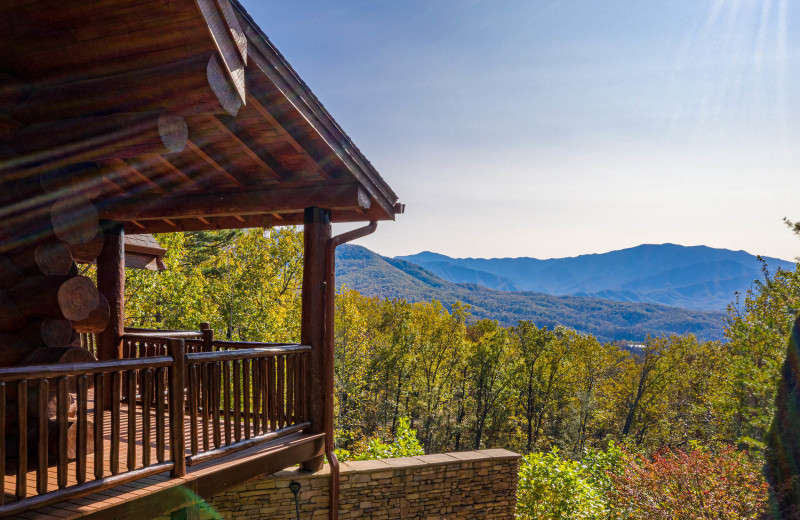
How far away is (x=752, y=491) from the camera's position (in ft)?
34.5

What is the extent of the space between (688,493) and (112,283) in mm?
10560

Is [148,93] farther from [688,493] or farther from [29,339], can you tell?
[688,493]

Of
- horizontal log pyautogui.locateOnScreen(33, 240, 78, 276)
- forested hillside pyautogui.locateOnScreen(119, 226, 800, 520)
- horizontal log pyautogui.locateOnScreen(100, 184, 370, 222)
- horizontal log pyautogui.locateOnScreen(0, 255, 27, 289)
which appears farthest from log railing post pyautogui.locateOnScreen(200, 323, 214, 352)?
forested hillside pyautogui.locateOnScreen(119, 226, 800, 520)

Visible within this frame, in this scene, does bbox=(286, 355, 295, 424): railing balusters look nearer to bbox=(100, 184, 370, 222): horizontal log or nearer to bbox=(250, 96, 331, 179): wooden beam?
bbox=(100, 184, 370, 222): horizontal log

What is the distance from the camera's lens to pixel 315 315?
17.5 ft

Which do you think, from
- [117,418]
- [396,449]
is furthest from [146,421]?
[396,449]

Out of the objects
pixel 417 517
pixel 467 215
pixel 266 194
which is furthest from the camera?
pixel 467 215

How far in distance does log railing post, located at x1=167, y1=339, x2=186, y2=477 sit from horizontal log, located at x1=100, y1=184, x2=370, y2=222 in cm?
212

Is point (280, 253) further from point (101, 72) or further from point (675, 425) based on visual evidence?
point (675, 425)

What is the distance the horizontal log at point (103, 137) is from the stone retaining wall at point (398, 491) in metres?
3.53

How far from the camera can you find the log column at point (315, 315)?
530 centimetres

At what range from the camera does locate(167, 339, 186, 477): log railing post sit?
3621mm

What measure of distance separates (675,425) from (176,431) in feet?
116

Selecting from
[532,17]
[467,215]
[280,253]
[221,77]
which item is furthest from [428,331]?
[221,77]
